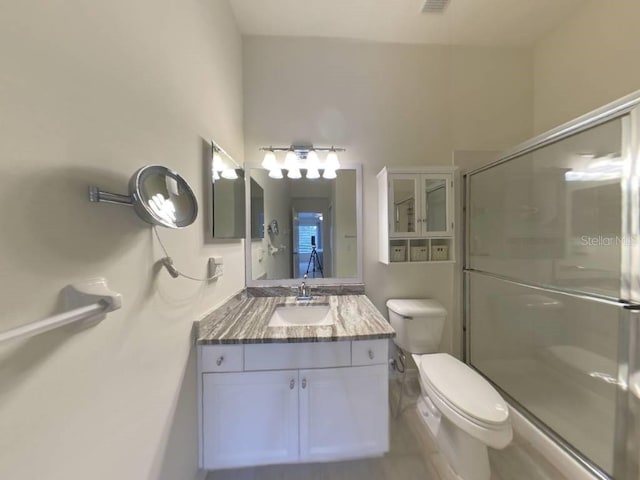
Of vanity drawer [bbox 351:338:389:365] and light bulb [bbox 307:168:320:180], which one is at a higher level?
light bulb [bbox 307:168:320:180]

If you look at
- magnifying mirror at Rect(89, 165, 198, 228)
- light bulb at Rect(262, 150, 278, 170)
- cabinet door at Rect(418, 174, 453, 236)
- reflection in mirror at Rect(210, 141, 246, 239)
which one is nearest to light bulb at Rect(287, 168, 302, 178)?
light bulb at Rect(262, 150, 278, 170)

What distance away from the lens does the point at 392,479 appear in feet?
4.02

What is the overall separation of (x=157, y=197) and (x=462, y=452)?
1.75 m

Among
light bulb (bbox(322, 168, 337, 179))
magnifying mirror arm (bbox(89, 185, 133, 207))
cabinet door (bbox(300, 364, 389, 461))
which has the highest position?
light bulb (bbox(322, 168, 337, 179))

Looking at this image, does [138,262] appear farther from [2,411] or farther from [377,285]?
[377,285]

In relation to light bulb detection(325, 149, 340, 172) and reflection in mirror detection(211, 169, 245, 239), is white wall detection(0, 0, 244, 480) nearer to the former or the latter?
reflection in mirror detection(211, 169, 245, 239)

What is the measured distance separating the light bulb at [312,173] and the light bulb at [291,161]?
11 centimetres

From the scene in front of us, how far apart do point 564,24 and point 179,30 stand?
8.35 ft

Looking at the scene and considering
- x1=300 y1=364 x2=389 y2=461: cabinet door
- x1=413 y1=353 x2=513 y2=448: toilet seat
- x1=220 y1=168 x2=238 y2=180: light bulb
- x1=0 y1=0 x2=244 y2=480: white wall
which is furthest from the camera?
x1=220 y1=168 x2=238 y2=180: light bulb

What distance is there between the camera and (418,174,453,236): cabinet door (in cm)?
177

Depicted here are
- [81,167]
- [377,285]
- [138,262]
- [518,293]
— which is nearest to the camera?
[81,167]

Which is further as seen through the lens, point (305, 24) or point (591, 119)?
point (305, 24)

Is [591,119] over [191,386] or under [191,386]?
over

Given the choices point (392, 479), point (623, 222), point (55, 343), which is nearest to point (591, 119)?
point (623, 222)
